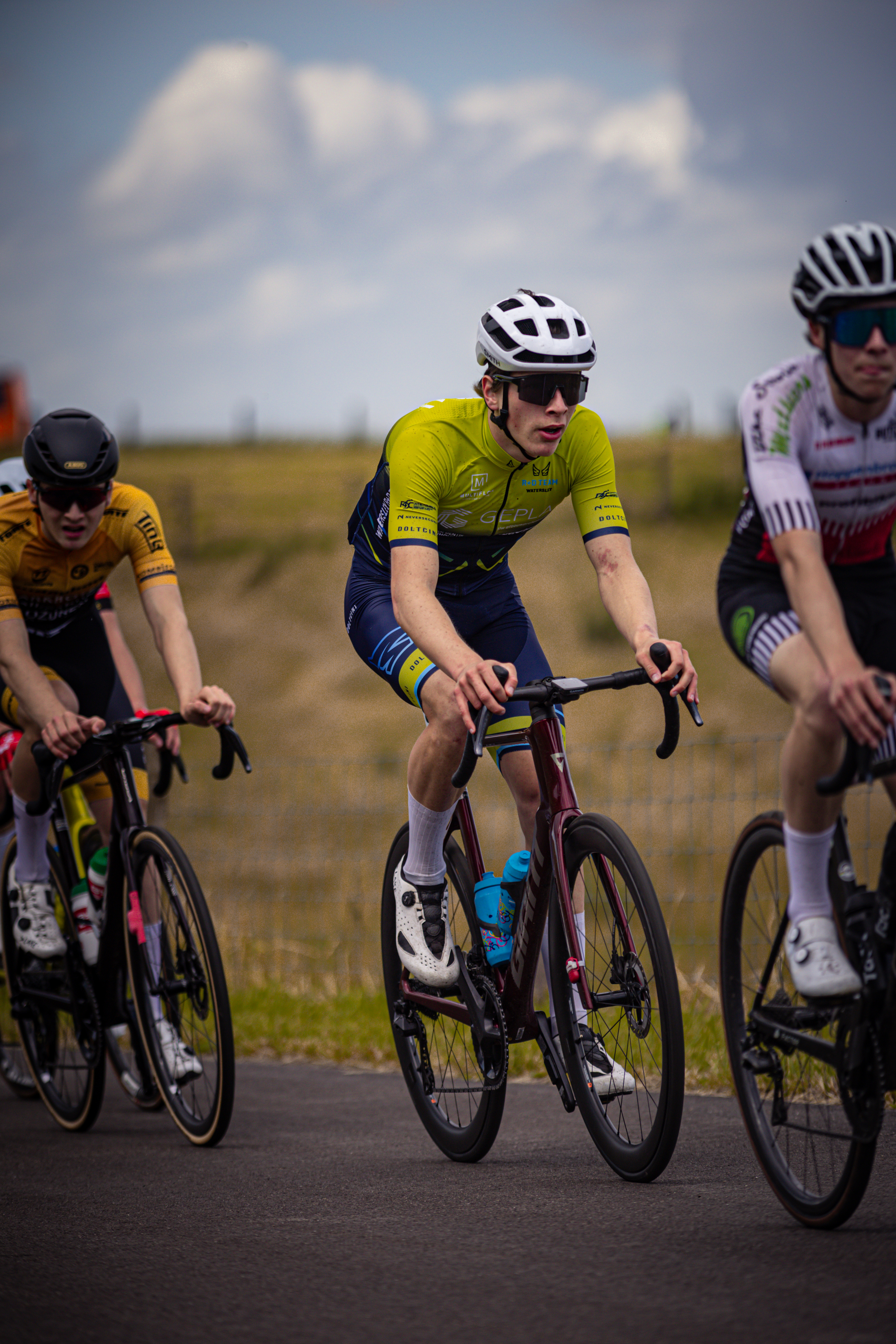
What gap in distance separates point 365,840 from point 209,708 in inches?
513

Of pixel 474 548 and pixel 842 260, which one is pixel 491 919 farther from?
pixel 842 260

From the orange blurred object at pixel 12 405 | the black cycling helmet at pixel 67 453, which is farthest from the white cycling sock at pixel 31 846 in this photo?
the orange blurred object at pixel 12 405

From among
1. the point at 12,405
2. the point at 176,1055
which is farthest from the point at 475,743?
the point at 12,405

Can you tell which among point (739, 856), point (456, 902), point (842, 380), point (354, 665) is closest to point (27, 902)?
point (456, 902)

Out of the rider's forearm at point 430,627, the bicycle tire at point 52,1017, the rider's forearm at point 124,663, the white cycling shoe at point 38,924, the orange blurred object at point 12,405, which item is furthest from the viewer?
the orange blurred object at point 12,405

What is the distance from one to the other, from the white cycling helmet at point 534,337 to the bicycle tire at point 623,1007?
4.42 feet

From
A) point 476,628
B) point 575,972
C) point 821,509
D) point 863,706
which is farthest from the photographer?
point 476,628

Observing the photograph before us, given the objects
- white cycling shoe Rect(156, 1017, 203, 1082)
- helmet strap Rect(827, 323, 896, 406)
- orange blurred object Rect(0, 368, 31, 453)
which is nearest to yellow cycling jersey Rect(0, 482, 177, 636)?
white cycling shoe Rect(156, 1017, 203, 1082)

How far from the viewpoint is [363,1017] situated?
7.60 m

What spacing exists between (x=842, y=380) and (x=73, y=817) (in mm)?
4021

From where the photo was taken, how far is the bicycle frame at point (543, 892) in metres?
4.16

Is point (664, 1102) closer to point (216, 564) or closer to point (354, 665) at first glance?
point (354, 665)

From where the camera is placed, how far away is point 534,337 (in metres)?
4.41

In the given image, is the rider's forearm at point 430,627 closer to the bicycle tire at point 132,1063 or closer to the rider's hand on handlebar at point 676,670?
the rider's hand on handlebar at point 676,670
